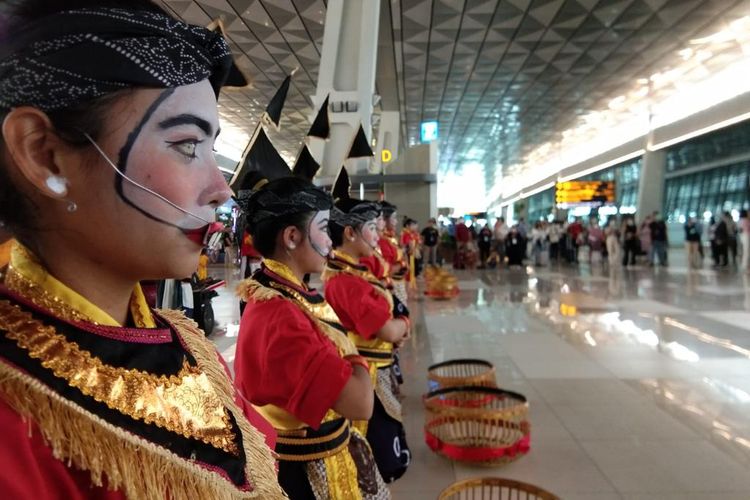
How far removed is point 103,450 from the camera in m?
0.68

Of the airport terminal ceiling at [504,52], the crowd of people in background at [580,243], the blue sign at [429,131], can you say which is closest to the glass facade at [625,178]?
the airport terminal ceiling at [504,52]

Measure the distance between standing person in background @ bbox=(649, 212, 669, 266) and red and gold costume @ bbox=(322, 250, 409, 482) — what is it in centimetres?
1625

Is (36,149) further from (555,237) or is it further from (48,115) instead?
(555,237)

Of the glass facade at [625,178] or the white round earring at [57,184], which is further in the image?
the glass facade at [625,178]

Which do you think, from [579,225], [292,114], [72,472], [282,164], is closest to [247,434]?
[72,472]

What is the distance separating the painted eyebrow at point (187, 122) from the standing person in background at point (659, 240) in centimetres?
1822

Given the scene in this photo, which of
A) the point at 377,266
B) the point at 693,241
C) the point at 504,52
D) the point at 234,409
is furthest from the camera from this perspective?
the point at 693,241

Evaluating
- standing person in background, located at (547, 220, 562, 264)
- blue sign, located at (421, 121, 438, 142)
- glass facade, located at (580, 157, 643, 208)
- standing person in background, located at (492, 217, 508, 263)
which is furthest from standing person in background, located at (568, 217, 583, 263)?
glass facade, located at (580, 157, 643, 208)

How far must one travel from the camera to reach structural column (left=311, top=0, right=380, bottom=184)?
32.5ft

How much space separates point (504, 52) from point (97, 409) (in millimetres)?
16898

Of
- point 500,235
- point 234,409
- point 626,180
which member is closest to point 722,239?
point 500,235

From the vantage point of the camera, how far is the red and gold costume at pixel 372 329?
104 inches

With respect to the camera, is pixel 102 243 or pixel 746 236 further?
pixel 746 236

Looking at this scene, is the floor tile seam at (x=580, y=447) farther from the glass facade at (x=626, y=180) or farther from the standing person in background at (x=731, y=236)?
the glass facade at (x=626, y=180)
